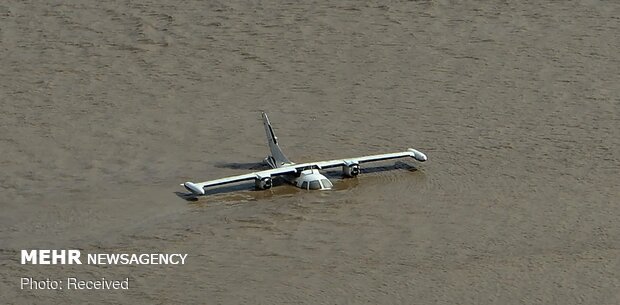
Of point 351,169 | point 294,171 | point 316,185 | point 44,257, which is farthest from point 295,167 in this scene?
point 44,257

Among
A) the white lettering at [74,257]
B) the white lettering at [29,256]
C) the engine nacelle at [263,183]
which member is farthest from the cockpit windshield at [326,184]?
the white lettering at [29,256]

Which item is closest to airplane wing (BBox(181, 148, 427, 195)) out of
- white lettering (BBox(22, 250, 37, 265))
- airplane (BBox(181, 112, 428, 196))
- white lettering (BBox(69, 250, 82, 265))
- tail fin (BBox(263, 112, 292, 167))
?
airplane (BBox(181, 112, 428, 196))

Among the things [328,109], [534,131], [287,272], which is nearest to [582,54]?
[534,131]

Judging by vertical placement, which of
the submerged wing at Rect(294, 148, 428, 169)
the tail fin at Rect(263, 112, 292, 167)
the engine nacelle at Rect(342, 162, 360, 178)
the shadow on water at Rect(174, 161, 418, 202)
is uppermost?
the tail fin at Rect(263, 112, 292, 167)

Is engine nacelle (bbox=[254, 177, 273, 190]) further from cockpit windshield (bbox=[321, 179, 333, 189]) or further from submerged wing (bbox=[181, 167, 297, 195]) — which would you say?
cockpit windshield (bbox=[321, 179, 333, 189])

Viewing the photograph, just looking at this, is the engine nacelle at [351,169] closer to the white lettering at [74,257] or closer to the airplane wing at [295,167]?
the airplane wing at [295,167]

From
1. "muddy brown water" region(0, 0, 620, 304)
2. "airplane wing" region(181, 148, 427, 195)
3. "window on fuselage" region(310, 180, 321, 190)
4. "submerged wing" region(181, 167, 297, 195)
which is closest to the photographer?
"muddy brown water" region(0, 0, 620, 304)
